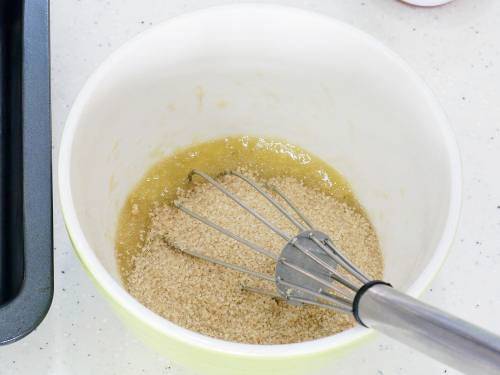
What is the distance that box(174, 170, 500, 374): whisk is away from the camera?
307mm

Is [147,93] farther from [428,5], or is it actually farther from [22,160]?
[428,5]

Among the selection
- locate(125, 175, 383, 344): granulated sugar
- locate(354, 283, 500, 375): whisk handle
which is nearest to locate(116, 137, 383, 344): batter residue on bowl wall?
locate(125, 175, 383, 344): granulated sugar

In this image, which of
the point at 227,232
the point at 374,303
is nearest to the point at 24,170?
the point at 227,232

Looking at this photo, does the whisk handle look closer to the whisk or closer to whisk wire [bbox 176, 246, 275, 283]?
the whisk

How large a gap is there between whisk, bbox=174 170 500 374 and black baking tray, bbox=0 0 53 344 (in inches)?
4.1

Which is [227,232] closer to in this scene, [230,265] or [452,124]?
[230,265]

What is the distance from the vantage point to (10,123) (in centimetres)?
56

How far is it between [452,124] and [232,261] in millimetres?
257

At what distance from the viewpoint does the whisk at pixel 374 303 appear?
12.1 inches

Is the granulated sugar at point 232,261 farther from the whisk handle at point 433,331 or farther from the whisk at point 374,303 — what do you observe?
the whisk handle at point 433,331

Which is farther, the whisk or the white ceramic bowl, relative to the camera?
the white ceramic bowl

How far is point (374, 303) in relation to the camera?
0.36 m

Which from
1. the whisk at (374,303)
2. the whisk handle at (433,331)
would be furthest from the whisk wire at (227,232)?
the whisk handle at (433,331)

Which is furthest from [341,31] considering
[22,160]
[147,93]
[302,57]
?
[22,160]
